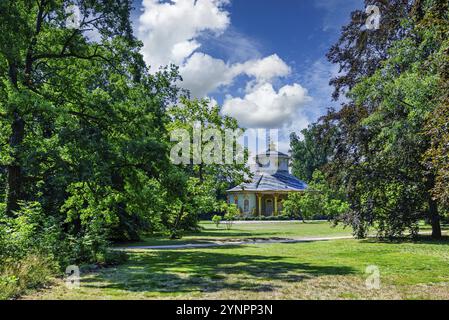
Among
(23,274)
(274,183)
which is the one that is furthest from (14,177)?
(274,183)

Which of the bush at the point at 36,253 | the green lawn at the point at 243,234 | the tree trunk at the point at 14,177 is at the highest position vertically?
the tree trunk at the point at 14,177

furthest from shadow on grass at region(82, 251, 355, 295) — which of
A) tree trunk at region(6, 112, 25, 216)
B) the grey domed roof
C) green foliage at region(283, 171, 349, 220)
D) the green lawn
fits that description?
the grey domed roof

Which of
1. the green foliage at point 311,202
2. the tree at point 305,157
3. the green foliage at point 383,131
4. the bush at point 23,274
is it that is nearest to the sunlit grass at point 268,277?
the bush at point 23,274

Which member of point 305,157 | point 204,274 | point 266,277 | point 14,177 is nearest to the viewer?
point 266,277

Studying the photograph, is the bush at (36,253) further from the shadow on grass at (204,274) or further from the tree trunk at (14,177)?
the tree trunk at (14,177)

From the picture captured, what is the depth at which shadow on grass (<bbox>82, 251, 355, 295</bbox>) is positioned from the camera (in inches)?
313

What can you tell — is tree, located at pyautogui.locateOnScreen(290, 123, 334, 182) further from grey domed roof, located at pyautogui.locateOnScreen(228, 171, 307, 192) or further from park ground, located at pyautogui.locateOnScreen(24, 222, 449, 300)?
park ground, located at pyautogui.locateOnScreen(24, 222, 449, 300)

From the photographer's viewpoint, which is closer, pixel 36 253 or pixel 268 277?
pixel 268 277

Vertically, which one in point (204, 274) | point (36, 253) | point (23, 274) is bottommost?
point (204, 274)

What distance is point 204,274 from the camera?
965cm

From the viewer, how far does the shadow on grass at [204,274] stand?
7941mm

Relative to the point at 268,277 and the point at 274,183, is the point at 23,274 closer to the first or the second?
the point at 268,277
